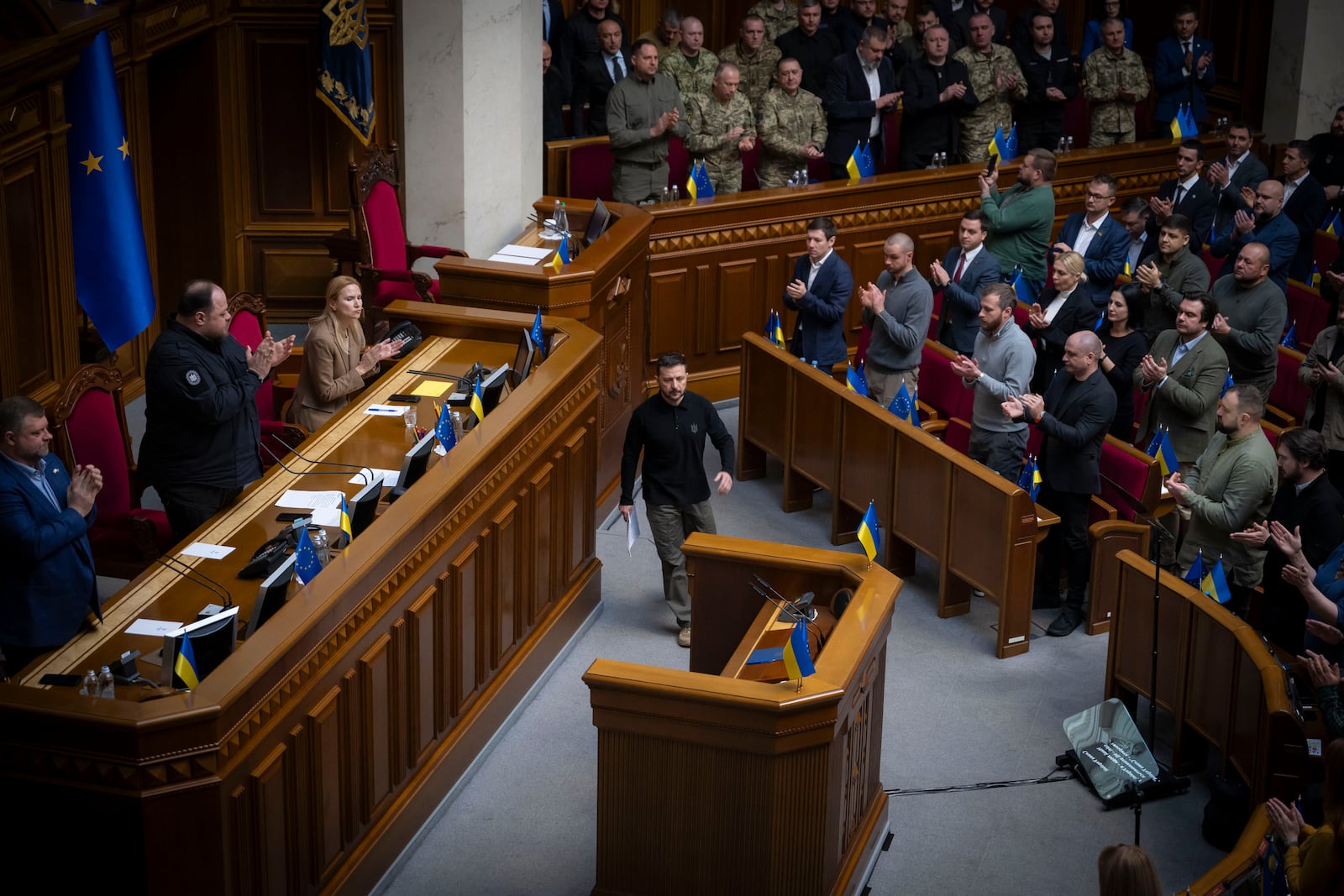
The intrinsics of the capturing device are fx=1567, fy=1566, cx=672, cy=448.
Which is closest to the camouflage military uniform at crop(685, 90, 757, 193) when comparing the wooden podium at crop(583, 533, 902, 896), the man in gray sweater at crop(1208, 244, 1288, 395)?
the man in gray sweater at crop(1208, 244, 1288, 395)

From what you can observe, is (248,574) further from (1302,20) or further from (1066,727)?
(1302,20)

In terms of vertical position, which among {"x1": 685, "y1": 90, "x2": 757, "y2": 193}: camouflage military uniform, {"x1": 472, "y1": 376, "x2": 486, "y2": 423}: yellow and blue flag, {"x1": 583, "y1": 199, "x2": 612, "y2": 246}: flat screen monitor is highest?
{"x1": 685, "y1": 90, "x2": 757, "y2": 193}: camouflage military uniform

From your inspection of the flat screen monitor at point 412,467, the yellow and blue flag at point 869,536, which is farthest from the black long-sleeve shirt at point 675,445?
the yellow and blue flag at point 869,536

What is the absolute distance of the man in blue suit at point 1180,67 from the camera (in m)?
12.2

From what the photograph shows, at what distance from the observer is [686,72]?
33.7 feet

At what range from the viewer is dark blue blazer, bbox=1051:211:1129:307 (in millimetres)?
8742

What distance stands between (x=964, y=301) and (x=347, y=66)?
3839mm

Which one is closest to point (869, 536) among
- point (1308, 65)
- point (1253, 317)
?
point (1253, 317)

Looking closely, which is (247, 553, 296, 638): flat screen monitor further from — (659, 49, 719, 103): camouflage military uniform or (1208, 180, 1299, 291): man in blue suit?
(1208, 180, 1299, 291): man in blue suit

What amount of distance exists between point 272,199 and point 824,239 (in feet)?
12.0

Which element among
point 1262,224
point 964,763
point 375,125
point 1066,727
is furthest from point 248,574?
point 1262,224

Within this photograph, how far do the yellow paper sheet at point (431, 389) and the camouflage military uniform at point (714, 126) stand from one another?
379 centimetres

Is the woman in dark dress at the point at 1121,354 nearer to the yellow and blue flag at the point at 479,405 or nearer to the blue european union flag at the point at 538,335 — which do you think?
the blue european union flag at the point at 538,335

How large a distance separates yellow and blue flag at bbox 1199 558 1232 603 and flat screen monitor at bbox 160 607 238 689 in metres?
3.79
